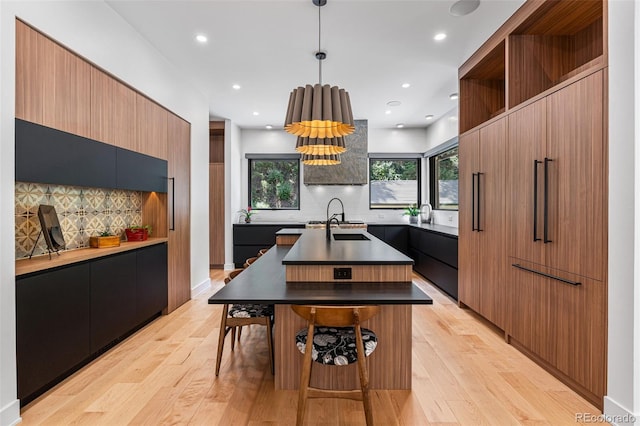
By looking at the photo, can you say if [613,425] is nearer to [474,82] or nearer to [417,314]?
[417,314]

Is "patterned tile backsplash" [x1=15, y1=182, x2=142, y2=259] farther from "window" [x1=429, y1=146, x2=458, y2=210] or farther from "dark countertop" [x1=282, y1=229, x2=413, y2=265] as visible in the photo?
"window" [x1=429, y1=146, x2=458, y2=210]

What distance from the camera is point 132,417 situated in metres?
2.00

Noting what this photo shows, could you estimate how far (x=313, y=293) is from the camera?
1.94 m

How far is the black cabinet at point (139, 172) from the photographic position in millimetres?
3059

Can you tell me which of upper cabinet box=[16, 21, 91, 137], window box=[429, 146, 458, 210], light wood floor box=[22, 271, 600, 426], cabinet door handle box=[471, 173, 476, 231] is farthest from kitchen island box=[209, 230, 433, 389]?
window box=[429, 146, 458, 210]

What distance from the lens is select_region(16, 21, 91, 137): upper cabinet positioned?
2.09 metres

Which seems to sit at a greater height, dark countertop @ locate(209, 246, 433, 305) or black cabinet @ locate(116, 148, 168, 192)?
black cabinet @ locate(116, 148, 168, 192)

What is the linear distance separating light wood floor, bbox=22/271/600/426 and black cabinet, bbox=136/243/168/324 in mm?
338

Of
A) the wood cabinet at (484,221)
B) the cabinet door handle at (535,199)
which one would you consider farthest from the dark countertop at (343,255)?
the wood cabinet at (484,221)

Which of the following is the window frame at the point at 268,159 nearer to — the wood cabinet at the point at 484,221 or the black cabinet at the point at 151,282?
the black cabinet at the point at 151,282

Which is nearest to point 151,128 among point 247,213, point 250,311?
point 250,311

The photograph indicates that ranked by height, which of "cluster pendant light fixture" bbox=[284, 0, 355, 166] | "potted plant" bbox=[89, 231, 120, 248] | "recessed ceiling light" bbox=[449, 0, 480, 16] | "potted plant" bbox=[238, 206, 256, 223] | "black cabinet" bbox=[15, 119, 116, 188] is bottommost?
"potted plant" bbox=[89, 231, 120, 248]

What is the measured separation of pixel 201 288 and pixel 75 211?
232 cm

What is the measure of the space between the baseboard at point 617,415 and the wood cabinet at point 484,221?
1161 mm
